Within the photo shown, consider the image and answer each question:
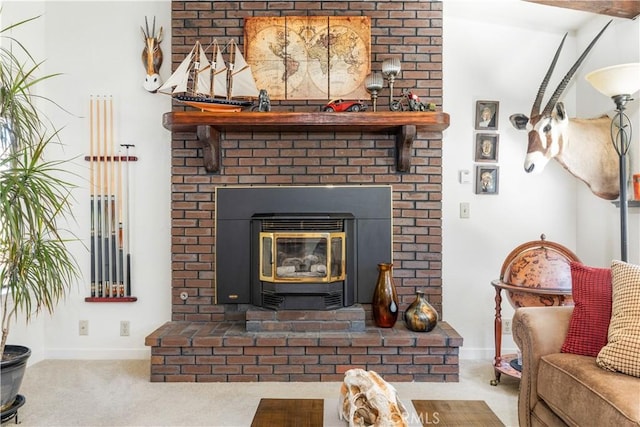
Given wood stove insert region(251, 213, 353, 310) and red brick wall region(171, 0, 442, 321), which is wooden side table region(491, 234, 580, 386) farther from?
wood stove insert region(251, 213, 353, 310)

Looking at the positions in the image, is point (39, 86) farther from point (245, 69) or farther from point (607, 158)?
point (607, 158)

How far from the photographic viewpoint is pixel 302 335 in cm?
271

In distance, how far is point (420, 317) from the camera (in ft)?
9.02

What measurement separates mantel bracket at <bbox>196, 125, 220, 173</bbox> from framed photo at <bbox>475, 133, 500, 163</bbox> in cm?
196

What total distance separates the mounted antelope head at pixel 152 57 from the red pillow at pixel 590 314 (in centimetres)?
301

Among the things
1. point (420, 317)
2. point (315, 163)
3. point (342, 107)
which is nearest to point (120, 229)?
point (315, 163)

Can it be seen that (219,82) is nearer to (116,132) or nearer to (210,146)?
(210,146)

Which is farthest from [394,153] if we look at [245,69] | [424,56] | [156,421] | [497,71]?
[156,421]

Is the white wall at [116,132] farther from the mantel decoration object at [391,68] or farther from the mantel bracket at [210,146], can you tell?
the mantel decoration object at [391,68]

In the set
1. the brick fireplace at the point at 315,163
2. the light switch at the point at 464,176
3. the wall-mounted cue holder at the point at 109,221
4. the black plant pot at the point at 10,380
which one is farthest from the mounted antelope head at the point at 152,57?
A: the light switch at the point at 464,176

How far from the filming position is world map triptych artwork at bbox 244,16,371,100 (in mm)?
3072

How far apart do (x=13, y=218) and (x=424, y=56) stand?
2789 mm

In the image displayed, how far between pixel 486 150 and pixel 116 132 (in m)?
2.83

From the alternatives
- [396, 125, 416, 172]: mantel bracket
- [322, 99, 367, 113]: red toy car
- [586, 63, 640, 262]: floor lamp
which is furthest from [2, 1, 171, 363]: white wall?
[586, 63, 640, 262]: floor lamp
